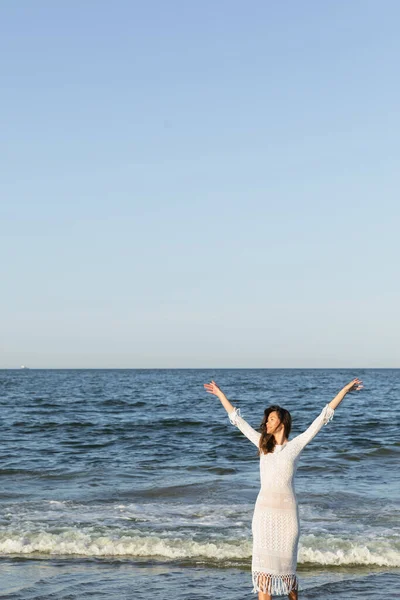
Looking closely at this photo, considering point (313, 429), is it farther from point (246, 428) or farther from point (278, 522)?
point (278, 522)

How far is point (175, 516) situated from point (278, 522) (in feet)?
22.2

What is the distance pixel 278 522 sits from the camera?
5914 millimetres

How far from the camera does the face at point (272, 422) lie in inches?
237

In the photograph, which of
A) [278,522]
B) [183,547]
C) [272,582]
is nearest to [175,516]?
[183,547]

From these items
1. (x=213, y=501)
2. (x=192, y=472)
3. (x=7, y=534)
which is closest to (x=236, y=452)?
(x=192, y=472)

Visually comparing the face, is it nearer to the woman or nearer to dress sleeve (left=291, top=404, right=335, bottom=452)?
the woman

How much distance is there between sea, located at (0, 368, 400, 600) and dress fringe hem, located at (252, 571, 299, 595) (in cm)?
205

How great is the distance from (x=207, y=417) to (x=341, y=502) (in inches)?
743

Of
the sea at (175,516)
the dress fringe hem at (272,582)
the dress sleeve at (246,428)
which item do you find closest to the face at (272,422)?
the dress sleeve at (246,428)

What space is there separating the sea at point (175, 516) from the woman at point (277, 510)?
211cm

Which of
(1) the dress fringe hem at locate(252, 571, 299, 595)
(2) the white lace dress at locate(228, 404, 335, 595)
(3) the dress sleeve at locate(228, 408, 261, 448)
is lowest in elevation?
(1) the dress fringe hem at locate(252, 571, 299, 595)

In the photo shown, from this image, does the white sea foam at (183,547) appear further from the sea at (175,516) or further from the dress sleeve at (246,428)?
the dress sleeve at (246,428)

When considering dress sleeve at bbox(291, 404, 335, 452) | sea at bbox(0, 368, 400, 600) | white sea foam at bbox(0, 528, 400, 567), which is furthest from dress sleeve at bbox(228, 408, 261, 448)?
white sea foam at bbox(0, 528, 400, 567)

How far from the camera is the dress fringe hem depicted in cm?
595
